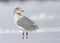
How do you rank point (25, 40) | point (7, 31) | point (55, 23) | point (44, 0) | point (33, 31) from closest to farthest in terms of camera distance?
point (25, 40) → point (33, 31) → point (7, 31) → point (55, 23) → point (44, 0)

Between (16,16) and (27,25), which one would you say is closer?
(27,25)

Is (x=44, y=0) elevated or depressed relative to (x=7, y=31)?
elevated

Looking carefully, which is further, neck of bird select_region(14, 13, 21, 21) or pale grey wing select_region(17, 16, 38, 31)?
neck of bird select_region(14, 13, 21, 21)

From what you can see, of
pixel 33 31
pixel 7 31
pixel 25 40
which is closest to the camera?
pixel 25 40

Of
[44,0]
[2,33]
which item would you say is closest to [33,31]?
[2,33]

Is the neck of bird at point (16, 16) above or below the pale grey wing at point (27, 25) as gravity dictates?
above

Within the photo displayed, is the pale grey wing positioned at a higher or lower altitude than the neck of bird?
lower

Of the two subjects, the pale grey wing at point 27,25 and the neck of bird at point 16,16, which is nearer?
the pale grey wing at point 27,25

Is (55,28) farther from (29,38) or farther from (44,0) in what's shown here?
(44,0)

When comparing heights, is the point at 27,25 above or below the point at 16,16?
below

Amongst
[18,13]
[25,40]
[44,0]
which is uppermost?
[44,0]

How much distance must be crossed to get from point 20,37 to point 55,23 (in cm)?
206

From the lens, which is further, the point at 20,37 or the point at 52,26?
the point at 52,26

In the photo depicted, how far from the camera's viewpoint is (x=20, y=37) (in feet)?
24.8
